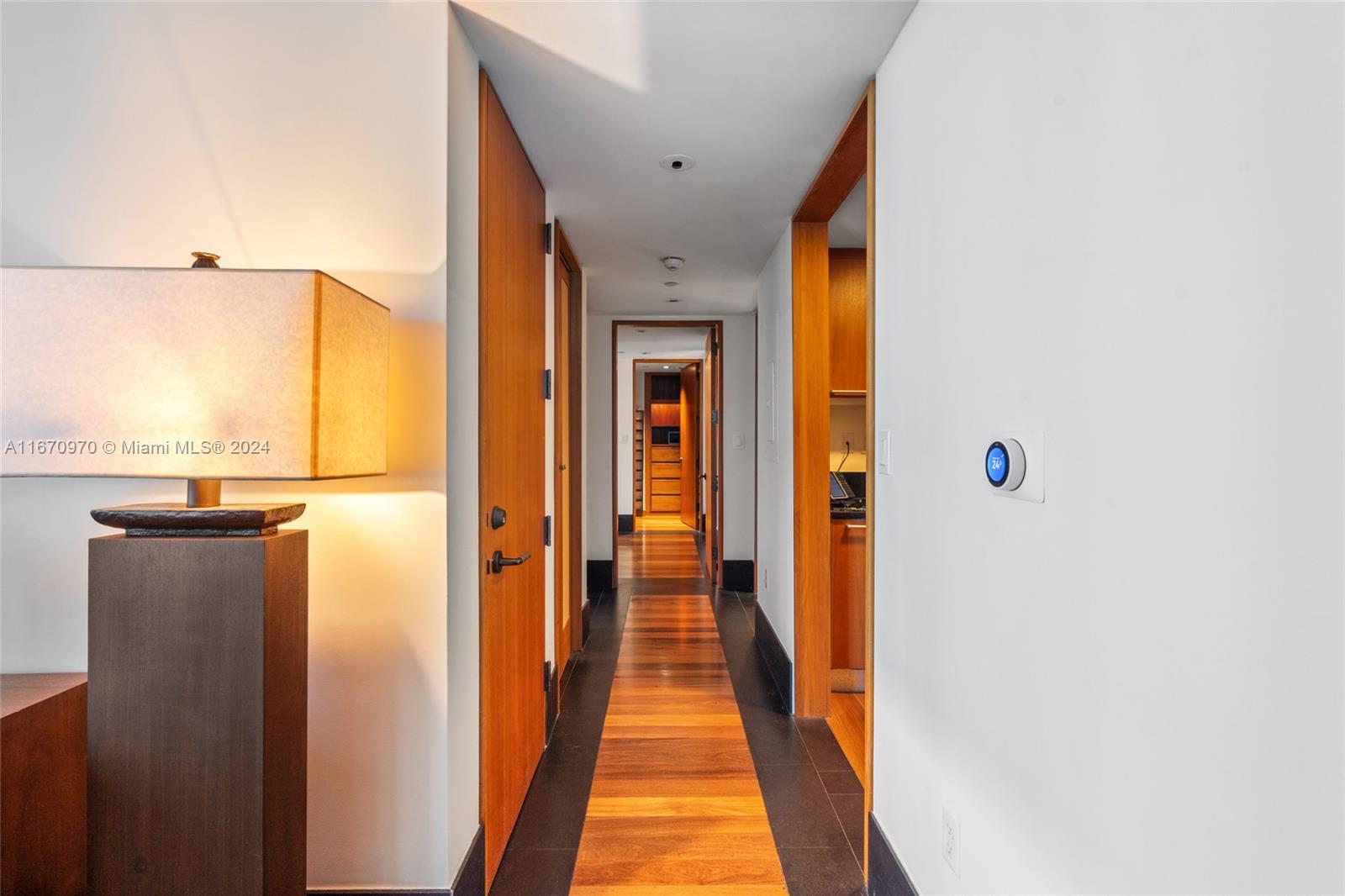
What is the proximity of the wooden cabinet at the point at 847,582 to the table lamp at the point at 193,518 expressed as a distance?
7.64 feet

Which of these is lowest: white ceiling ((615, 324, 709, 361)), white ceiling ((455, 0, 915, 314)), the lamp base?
the lamp base

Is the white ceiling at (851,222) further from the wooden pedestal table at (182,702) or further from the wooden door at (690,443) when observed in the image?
the wooden door at (690,443)

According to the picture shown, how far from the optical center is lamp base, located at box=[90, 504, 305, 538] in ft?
3.92

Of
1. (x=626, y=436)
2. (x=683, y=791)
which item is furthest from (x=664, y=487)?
(x=683, y=791)

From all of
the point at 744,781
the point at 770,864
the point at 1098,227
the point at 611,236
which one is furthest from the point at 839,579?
the point at 1098,227

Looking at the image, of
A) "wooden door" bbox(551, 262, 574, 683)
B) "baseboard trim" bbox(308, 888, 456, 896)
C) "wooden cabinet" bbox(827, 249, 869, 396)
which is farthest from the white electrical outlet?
"wooden cabinet" bbox(827, 249, 869, 396)

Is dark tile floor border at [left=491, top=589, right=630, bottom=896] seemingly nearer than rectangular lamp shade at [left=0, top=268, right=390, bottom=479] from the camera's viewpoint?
No

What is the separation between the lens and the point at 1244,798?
0.69m

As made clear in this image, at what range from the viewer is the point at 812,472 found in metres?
2.95

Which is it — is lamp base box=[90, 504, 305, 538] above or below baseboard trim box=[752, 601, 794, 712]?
above

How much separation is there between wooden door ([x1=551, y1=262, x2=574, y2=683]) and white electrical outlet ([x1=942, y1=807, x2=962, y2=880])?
197 centimetres

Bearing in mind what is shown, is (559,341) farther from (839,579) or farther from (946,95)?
(946,95)

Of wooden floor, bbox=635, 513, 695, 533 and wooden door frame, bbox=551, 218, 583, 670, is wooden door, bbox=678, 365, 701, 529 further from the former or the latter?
wooden door frame, bbox=551, 218, 583, 670

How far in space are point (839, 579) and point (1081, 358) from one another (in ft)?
7.61
